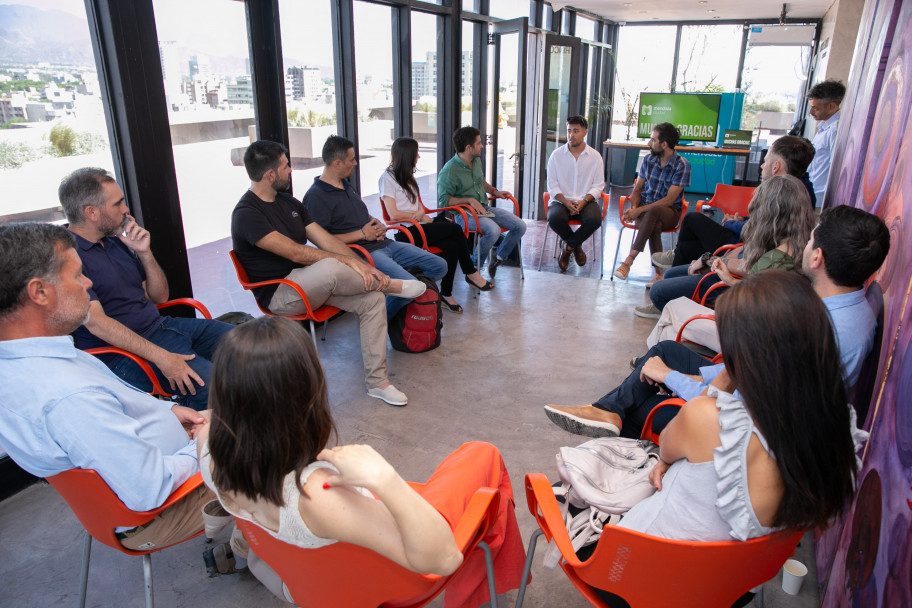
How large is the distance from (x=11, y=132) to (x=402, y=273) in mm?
2081

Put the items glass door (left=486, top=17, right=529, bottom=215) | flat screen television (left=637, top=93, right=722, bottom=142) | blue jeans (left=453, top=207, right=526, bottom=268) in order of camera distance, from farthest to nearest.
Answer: flat screen television (left=637, top=93, right=722, bottom=142) < glass door (left=486, top=17, right=529, bottom=215) < blue jeans (left=453, top=207, right=526, bottom=268)

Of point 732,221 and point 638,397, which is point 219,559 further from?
point 732,221

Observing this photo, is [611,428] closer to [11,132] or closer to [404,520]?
[404,520]

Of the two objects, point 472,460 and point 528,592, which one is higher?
point 472,460

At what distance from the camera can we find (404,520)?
1.12 meters

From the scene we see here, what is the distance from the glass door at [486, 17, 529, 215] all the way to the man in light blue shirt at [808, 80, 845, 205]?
313cm

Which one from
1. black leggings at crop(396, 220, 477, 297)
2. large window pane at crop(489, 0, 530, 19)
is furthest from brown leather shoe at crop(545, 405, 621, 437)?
large window pane at crop(489, 0, 530, 19)

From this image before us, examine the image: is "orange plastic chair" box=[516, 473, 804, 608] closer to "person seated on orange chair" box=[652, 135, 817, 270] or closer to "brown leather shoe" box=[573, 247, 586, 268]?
"person seated on orange chair" box=[652, 135, 817, 270]

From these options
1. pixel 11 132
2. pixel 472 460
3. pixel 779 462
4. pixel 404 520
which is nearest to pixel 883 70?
pixel 779 462

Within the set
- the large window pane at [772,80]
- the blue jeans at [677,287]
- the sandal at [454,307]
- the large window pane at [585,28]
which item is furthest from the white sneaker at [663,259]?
the large window pane at [772,80]

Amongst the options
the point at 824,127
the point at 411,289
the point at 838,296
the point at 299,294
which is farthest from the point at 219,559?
the point at 824,127

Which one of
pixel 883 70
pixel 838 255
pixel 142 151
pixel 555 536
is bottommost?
pixel 555 536

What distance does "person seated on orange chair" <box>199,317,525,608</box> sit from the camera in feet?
3.68

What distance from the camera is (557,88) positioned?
7418 mm
